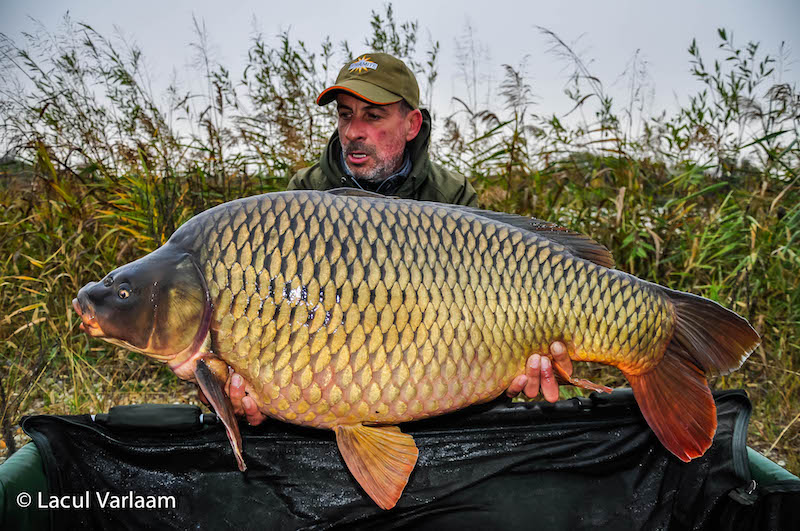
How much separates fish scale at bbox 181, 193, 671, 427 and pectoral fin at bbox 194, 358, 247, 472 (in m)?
0.04

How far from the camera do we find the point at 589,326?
1241mm

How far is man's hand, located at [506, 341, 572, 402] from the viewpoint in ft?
4.17

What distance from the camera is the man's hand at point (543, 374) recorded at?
1271 mm

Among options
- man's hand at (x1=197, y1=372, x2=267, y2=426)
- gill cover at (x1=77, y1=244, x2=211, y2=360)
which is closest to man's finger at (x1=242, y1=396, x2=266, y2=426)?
man's hand at (x1=197, y1=372, x2=267, y2=426)

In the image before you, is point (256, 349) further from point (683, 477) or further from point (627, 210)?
point (627, 210)

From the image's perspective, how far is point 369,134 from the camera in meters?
2.04

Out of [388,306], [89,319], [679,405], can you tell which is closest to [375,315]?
[388,306]

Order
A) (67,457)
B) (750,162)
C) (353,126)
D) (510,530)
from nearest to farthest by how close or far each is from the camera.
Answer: (67,457), (510,530), (353,126), (750,162)

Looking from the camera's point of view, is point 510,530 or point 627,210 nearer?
point 510,530

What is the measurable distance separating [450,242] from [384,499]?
0.52 meters

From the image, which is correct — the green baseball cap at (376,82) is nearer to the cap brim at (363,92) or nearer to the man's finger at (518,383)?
the cap brim at (363,92)

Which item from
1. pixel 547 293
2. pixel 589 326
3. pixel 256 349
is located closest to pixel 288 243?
pixel 256 349

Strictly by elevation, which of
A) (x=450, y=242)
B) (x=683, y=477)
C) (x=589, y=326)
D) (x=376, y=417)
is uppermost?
(x=450, y=242)

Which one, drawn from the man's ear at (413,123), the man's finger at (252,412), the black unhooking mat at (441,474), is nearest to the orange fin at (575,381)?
the black unhooking mat at (441,474)
